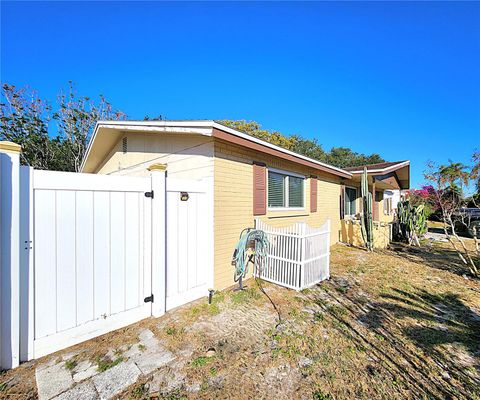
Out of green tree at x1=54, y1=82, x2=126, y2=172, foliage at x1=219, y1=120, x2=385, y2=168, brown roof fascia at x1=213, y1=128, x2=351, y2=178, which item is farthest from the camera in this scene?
foliage at x1=219, y1=120, x2=385, y2=168

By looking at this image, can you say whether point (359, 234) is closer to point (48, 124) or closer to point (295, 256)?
point (295, 256)

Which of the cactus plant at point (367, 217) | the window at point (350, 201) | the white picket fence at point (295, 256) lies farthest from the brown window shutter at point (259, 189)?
the window at point (350, 201)

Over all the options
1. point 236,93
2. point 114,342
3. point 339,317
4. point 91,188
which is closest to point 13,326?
point 114,342

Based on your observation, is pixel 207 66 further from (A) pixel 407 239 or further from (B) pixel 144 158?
(A) pixel 407 239

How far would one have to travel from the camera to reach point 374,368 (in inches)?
91.2

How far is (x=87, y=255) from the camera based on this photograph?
272cm

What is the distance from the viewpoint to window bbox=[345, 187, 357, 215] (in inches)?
410

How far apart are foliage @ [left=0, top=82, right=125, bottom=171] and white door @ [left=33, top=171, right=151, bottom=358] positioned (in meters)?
13.6

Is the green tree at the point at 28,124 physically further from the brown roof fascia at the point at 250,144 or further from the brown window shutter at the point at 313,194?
the brown window shutter at the point at 313,194

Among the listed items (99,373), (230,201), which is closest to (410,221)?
(230,201)

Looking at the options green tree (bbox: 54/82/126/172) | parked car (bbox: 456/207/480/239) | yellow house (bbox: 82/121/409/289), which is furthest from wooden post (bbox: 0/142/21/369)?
green tree (bbox: 54/82/126/172)

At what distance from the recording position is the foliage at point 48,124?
1217cm

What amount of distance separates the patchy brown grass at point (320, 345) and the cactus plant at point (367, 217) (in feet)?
11.7

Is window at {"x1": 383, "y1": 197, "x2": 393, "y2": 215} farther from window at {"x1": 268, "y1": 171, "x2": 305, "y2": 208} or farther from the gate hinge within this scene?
the gate hinge
